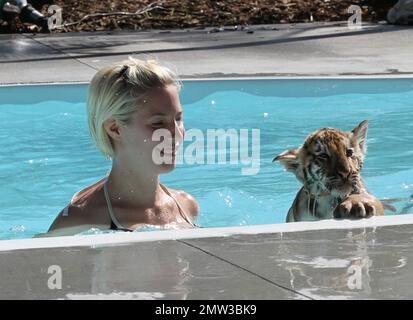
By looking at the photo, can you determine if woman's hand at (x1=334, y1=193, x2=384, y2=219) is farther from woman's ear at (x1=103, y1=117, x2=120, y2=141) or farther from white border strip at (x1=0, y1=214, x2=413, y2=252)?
woman's ear at (x1=103, y1=117, x2=120, y2=141)

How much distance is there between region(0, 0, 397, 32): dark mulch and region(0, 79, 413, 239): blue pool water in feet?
16.0

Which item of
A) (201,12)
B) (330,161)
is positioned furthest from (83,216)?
(201,12)

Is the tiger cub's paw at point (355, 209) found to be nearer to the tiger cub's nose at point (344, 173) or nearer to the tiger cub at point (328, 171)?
the tiger cub at point (328, 171)

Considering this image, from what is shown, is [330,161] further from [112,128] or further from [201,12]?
[201,12]

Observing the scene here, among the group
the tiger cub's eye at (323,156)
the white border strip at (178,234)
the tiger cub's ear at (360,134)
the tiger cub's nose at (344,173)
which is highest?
the tiger cub's ear at (360,134)

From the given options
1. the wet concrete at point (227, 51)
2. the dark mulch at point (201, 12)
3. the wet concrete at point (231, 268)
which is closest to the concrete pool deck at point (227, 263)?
the wet concrete at point (231, 268)

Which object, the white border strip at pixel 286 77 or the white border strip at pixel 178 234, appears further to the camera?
the white border strip at pixel 286 77

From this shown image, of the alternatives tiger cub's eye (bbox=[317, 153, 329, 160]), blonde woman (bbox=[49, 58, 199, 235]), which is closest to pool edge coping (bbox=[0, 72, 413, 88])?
tiger cub's eye (bbox=[317, 153, 329, 160])

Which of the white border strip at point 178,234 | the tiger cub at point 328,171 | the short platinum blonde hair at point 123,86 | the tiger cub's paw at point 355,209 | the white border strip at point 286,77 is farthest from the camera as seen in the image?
the white border strip at point 286,77

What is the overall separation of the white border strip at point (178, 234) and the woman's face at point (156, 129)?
1.50 ft

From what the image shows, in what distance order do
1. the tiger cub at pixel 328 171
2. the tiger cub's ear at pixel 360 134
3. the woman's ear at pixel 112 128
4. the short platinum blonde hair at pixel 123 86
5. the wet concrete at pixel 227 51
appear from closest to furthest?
the short platinum blonde hair at pixel 123 86 → the woman's ear at pixel 112 128 → the tiger cub at pixel 328 171 → the tiger cub's ear at pixel 360 134 → the wet concrete at pixel 227 51

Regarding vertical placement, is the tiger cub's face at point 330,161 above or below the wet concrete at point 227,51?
above

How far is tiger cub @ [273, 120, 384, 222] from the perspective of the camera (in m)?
5.03

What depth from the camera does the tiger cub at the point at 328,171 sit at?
16.5 feet
